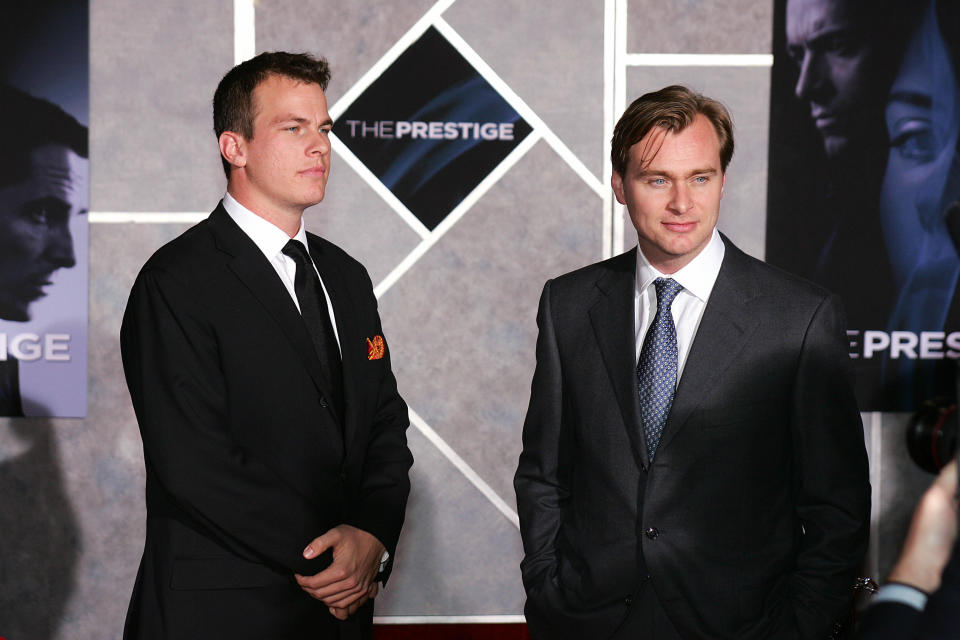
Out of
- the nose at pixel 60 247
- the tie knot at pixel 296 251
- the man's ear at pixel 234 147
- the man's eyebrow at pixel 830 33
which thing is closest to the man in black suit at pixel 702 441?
the tie knot at pixel 296 251

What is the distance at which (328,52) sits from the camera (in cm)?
347

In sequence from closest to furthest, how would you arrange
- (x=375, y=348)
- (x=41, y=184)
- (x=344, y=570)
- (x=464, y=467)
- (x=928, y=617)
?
(x=928, y=617)
(x=344, y=570)
(x=375, y=348)
(x=41, y=184)
(x=464, y=467)

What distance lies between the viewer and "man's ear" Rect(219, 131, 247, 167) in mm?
2203

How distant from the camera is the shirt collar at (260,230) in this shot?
2189mm

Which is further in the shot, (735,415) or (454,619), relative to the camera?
(454,619)

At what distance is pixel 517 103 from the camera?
3.51 metres

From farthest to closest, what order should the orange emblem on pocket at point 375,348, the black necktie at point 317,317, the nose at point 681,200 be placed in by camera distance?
the orange emblem on pocket at point 375,348, the black necktie at point 317,317, the nose at point 681,200

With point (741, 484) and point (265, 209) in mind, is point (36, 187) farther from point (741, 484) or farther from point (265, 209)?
point (741, 484)

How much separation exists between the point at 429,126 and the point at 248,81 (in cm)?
134

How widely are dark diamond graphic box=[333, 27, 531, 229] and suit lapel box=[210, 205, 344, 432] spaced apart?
143cm

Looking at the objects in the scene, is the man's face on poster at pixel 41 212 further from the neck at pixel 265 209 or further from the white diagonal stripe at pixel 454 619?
the white diagonal stripe at pixel 454 619

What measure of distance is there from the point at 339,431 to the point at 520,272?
61.8 inches

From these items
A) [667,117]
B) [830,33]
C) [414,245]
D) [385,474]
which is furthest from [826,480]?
[830,33]

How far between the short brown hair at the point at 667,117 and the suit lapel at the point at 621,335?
24cm
